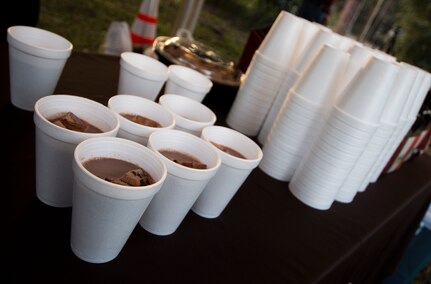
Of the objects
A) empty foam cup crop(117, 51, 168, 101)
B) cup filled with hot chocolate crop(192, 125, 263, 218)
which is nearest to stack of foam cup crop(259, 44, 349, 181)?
cup filled with hot chocolate crop(192, 125, 263, 218)

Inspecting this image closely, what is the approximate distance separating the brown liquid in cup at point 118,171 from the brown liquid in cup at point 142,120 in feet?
0.47

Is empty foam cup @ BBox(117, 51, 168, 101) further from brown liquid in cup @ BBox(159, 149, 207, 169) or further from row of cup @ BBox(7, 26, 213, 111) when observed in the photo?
brown liquid in cup @ BBox(159, 149, 207, 169)

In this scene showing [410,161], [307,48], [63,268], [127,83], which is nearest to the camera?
[63,268]

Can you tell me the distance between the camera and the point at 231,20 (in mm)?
3770

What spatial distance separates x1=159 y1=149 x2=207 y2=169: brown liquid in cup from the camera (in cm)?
54

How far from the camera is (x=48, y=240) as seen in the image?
49 cm

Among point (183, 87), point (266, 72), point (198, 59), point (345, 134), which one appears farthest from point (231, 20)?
point (345, 134)

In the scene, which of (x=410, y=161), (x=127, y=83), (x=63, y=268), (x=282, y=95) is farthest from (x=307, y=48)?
(x=410, y=161)

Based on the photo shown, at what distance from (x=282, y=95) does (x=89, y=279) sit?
2.31 feet

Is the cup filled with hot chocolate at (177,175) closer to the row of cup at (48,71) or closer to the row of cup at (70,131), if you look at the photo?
the row of cup at (70,131)

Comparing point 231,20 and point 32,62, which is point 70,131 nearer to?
point 32,62

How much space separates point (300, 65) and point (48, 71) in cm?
61

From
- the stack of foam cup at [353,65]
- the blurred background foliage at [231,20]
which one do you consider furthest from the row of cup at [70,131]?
the blurred background foliage at [231,20]

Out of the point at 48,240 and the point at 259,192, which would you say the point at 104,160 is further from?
the point at 259,192
